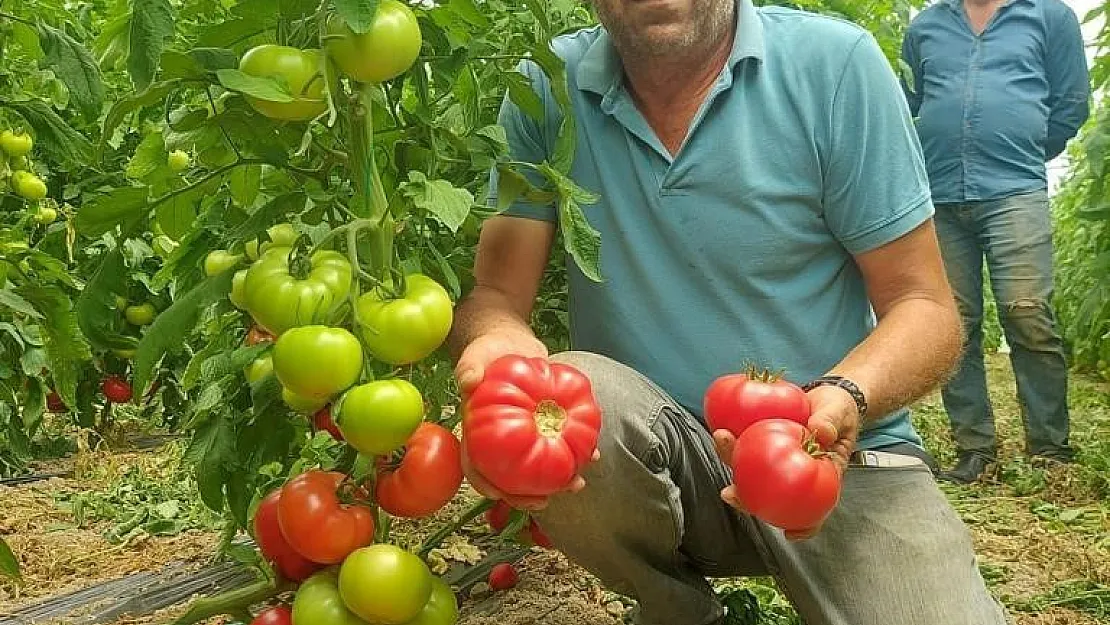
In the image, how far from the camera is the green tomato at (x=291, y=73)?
1.41 m

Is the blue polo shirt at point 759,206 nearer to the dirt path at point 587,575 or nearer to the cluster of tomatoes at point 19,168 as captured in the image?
the dirt path at point 587,575

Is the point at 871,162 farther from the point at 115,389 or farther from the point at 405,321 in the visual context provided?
the point at 115,389

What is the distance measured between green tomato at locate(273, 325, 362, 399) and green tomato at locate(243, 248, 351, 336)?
40 mm

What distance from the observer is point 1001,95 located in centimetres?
432

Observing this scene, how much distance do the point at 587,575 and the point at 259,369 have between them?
1.45 meters

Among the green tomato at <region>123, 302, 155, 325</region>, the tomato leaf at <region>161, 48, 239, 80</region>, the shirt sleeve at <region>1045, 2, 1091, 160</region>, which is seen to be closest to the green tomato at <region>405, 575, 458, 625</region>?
the tomato leaf at <region>161, 48, 239, 80</region>

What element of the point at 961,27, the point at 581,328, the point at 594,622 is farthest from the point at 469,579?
the point at 961,27

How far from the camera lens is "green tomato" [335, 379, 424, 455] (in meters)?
1.41

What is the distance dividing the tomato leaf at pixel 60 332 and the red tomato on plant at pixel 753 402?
1266 millimetres

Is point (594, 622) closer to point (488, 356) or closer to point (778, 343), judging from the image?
point (778, 343)

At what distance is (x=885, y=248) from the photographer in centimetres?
205

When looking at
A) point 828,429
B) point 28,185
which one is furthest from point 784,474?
point 28,185

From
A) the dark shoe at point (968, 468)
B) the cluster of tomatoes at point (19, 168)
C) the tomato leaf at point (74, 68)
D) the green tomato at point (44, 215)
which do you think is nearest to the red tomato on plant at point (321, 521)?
the tomato leaf at point (74, 68)

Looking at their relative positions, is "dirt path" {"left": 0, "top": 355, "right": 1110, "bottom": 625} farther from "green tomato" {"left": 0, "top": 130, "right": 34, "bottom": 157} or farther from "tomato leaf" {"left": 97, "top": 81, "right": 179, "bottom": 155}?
"tomato leaf" {"left": 97, "top": 81, "right": 179, "bottom": 155}
